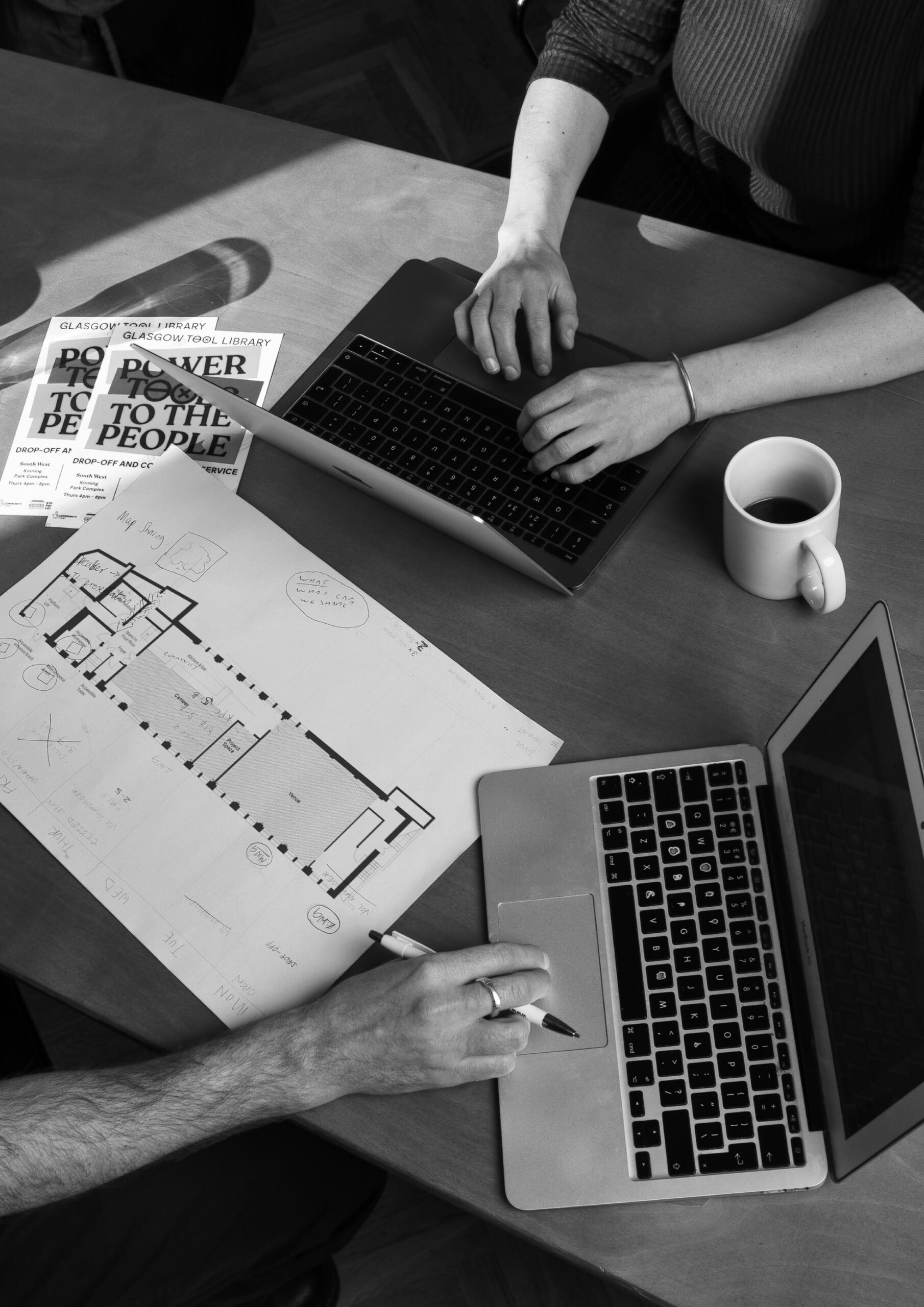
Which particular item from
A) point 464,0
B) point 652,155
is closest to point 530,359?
point 652,155

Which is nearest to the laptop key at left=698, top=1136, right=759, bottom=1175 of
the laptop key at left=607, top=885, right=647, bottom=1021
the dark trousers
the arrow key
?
the arrow key

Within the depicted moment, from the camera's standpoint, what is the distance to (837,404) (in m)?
1.01

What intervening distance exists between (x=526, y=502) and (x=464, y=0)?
1.96 meters

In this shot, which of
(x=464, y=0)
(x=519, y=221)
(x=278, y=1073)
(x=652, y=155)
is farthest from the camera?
(x=464, y=0)

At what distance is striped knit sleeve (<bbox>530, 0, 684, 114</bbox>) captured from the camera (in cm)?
118

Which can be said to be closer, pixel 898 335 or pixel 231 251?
pixel 898 335

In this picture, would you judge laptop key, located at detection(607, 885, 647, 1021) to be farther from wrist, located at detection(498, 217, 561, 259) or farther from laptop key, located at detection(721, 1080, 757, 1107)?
wrist, located at detection(498, 217, 561, 259)

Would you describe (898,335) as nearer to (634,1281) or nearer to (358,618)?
(358,618)

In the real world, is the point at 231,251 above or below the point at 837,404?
above

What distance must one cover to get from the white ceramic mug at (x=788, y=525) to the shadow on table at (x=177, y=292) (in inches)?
23.9

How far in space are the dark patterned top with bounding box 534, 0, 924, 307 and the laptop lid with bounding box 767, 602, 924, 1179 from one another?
1.53 ft

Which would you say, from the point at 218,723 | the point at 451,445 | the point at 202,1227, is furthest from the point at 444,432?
the point at 202,1227

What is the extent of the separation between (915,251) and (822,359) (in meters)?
0.13

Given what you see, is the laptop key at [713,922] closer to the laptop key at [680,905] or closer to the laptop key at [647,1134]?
the laptop key at [680,905]
